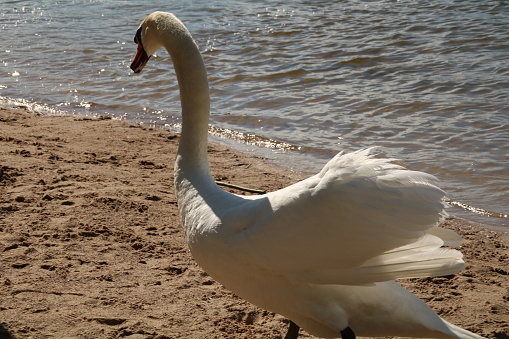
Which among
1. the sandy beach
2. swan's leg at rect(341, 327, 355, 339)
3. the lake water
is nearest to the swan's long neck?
the sandy beach

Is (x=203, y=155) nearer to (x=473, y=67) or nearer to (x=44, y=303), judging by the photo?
(x=44, y=303)

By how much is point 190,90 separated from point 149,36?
50cm

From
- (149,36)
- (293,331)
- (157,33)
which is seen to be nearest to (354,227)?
(293,331)

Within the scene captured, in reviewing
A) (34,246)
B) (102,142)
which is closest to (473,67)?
(102,142)

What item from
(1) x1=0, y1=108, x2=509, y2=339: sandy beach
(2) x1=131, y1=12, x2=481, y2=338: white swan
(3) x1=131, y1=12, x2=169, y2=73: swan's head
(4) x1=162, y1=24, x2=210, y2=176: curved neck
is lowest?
(1) x1=0, y1=108, x2=509, y2=339: sandy beach

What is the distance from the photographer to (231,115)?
9195mm

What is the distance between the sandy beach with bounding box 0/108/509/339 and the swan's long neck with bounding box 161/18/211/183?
3.19 ft

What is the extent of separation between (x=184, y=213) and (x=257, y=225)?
22.3 inches

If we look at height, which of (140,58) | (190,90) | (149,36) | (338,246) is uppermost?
(149,36)

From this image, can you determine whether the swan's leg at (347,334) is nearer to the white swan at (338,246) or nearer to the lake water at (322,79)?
the white swan at (338,246)

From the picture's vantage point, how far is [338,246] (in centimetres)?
313

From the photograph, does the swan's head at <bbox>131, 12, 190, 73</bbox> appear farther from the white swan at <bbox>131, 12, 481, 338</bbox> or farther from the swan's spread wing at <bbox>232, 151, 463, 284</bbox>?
the swan's spread wing at <bbox>232, 151, 463, 284</bbox>

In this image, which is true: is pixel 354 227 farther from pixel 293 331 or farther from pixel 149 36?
pixel 149 36

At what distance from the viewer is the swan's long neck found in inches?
153
